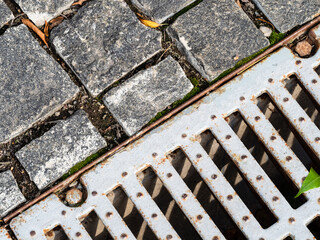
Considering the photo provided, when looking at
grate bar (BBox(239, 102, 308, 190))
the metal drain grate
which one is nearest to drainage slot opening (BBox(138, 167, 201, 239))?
the metal drain grate

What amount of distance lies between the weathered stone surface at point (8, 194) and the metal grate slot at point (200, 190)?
0.74 meters

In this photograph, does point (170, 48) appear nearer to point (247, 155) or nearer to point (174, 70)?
point (174, 70)

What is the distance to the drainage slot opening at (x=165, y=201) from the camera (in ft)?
7.84

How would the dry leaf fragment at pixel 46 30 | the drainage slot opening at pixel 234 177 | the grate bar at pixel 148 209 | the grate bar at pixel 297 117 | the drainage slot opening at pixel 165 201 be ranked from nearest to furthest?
the grate bar at pixel 148 209, the grate bar at pixel 297 117, the dry leaf fragment at pixel 46 30, the drainage slot opening at pixel 165 201, the drainage slot opening at pixel 234 177

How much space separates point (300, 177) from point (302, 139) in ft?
0.63

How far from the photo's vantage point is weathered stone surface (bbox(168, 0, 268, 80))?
88.1 inches

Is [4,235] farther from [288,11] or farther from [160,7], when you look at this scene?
[288,11]

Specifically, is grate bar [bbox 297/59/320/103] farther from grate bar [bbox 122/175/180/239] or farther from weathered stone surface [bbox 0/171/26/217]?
weathered stone surface [bbox 0/171/26/217]

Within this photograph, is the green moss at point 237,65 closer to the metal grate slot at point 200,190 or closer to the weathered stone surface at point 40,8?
the metal grate slot at point 200,190

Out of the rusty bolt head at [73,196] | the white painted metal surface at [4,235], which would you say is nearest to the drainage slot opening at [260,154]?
the rusty bolt head at [73,196]

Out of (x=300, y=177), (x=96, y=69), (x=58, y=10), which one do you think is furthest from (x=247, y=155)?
(x=58, y=10)

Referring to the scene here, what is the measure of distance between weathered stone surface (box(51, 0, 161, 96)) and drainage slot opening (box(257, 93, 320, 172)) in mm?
650

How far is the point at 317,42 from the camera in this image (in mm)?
2297

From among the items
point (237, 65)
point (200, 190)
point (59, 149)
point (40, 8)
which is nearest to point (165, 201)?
point (200, 190)
